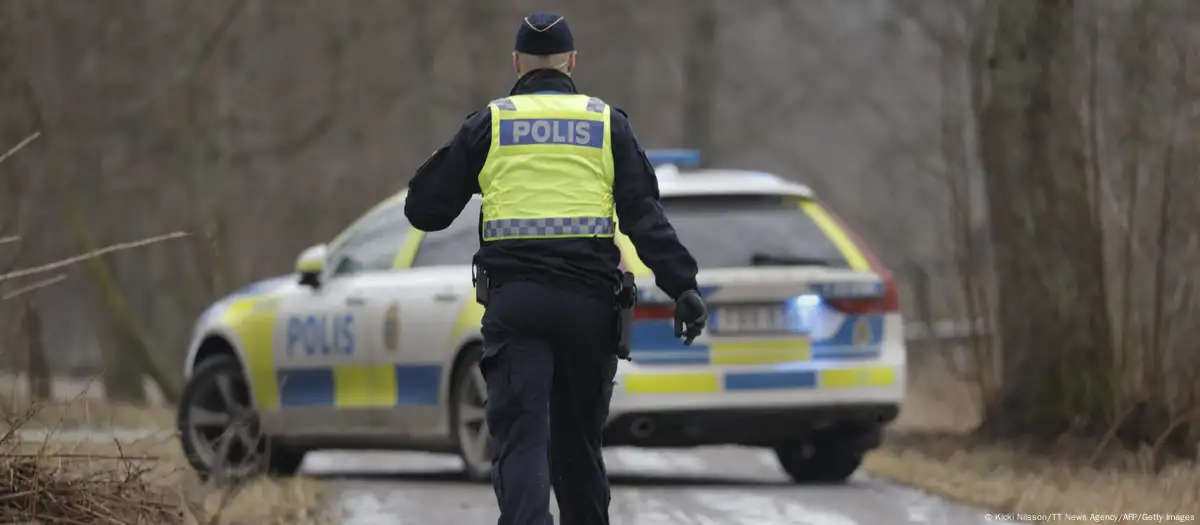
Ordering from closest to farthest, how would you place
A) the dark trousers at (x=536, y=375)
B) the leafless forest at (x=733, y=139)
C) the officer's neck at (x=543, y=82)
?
the dark trousers at (x=536, y=375)
the officer's neck at (x=543, y=82)
the leafless forest at (x=733, y=139)

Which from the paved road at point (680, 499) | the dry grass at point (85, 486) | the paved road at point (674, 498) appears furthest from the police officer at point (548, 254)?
the paved road at point (680, 499)

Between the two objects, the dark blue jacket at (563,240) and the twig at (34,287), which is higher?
the dark blue jacket at (563,240)

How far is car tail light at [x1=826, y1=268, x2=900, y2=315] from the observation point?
11.3 metres

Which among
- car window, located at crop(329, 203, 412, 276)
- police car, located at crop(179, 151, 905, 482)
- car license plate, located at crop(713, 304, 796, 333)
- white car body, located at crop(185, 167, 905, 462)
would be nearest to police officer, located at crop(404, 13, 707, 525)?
police car, located at crop(179, 151, 905, 482)

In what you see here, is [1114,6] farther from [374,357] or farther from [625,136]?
[625,136]

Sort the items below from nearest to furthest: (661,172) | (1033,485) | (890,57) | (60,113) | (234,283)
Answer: (1033,485) < (661,172) < (60,113) < (234,283) < (890,57)

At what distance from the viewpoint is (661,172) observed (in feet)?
39.0

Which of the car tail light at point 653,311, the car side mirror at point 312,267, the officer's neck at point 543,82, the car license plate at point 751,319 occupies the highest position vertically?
the officer's neck at point 543,82

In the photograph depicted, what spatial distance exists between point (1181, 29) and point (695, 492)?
3.08m

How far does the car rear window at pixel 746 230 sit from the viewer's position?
11.3 metres

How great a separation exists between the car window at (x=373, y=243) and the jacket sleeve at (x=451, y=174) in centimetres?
470

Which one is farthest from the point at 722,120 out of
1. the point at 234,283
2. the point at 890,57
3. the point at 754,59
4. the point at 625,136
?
the point at 625,136

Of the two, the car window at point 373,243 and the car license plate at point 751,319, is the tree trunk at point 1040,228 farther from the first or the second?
the car window at point 373,243

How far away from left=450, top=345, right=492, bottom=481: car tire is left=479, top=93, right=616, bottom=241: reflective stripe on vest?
416cm
